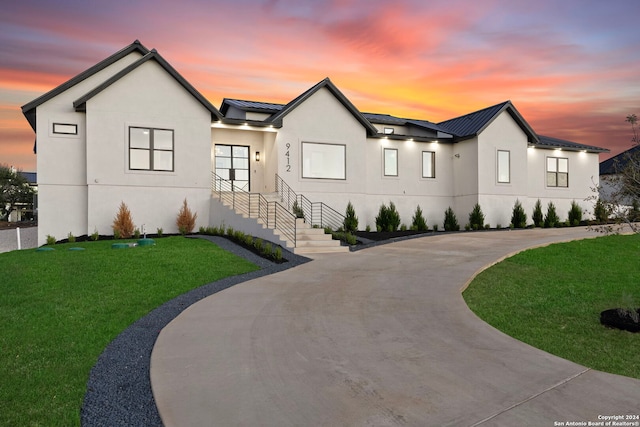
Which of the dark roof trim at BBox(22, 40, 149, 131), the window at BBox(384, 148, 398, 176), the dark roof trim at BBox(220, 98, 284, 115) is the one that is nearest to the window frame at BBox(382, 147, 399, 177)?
the window at BBox(384, 148, 398, 176)

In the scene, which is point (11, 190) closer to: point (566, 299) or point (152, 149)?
point (152, 149)

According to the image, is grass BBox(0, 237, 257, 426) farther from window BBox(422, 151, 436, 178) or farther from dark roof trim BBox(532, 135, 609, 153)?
dark roof trim BBox(532, 135, 609, 153)

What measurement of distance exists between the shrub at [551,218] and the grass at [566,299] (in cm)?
957

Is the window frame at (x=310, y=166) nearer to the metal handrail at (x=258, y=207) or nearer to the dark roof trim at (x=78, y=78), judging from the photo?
the metal handrail at (x=258, y=207)

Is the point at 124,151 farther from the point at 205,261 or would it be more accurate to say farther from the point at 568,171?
the point at 568,171

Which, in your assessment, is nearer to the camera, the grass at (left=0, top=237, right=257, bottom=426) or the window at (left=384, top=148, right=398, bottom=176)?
the grass at (left=0, top=237, right=257, bottom=426)

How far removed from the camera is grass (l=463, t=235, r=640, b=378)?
5620 mm

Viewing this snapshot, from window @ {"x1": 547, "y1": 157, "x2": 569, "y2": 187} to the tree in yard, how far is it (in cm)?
5345

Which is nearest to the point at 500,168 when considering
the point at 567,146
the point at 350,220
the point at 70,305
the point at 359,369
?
the point at 567,146

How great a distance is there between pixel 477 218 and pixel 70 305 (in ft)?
64.5

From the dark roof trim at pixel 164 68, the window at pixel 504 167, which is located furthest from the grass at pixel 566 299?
the dark roof trim at pixel 164 68

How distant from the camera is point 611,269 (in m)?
11.9

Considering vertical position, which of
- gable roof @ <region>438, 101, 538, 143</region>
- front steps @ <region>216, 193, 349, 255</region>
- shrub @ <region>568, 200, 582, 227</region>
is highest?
gable roof @ <region>438, 101, 538, 143</region>

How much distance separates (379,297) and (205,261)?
5.56 metres
